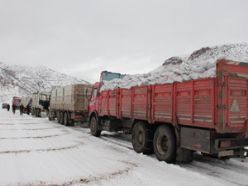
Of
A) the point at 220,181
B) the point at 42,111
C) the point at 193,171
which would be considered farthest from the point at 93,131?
the point at 42,111

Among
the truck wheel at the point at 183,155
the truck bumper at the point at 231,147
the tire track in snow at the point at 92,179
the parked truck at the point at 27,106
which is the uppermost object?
the parked truck at the point at 27,106

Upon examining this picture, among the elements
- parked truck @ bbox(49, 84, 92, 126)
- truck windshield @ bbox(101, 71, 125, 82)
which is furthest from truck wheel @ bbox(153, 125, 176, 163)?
parked truck @ bbox(49, 84, 92, 126)

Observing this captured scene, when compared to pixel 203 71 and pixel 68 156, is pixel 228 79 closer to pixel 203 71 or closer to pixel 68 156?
pixel 203 71

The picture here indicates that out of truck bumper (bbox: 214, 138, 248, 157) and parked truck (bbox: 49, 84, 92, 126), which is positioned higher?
parked truck (bbox: 49, 84, 92, 126)

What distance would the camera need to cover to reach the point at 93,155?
9555 mm

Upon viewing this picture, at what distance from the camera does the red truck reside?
7133 mm

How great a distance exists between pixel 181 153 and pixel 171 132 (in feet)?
2.21

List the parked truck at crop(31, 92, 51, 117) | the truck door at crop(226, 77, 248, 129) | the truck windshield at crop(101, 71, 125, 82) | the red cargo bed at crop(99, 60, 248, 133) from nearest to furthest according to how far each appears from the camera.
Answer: the red cargo bed at crop(99, 60, 248, 133), the truck door at crop(226, 77, 248, 129), the truck windshield at crop(101, 71, 125, 82), the parked truck at crop(31, 92, 51, 117)

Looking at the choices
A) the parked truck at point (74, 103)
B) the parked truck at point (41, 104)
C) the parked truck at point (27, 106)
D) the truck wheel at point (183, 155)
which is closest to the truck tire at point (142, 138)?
the truck wheel at point (183, 155)

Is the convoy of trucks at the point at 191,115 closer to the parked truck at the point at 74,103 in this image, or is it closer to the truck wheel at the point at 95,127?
the truck wheel at the point at 95,127

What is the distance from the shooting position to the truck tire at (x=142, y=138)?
9922 mm

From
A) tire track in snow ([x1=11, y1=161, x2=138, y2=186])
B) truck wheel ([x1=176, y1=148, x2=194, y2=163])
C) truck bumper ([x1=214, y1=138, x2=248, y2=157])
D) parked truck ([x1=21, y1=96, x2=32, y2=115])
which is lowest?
tire track in snow ([x1=11, y1=161, x2=138, y2=186])

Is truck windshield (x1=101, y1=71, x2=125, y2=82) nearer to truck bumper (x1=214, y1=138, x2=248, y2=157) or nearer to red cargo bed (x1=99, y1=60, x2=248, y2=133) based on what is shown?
red cargo bed (x1=99, y1=60, x2=248, y2=133)

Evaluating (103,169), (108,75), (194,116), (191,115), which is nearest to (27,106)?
(108,75)
